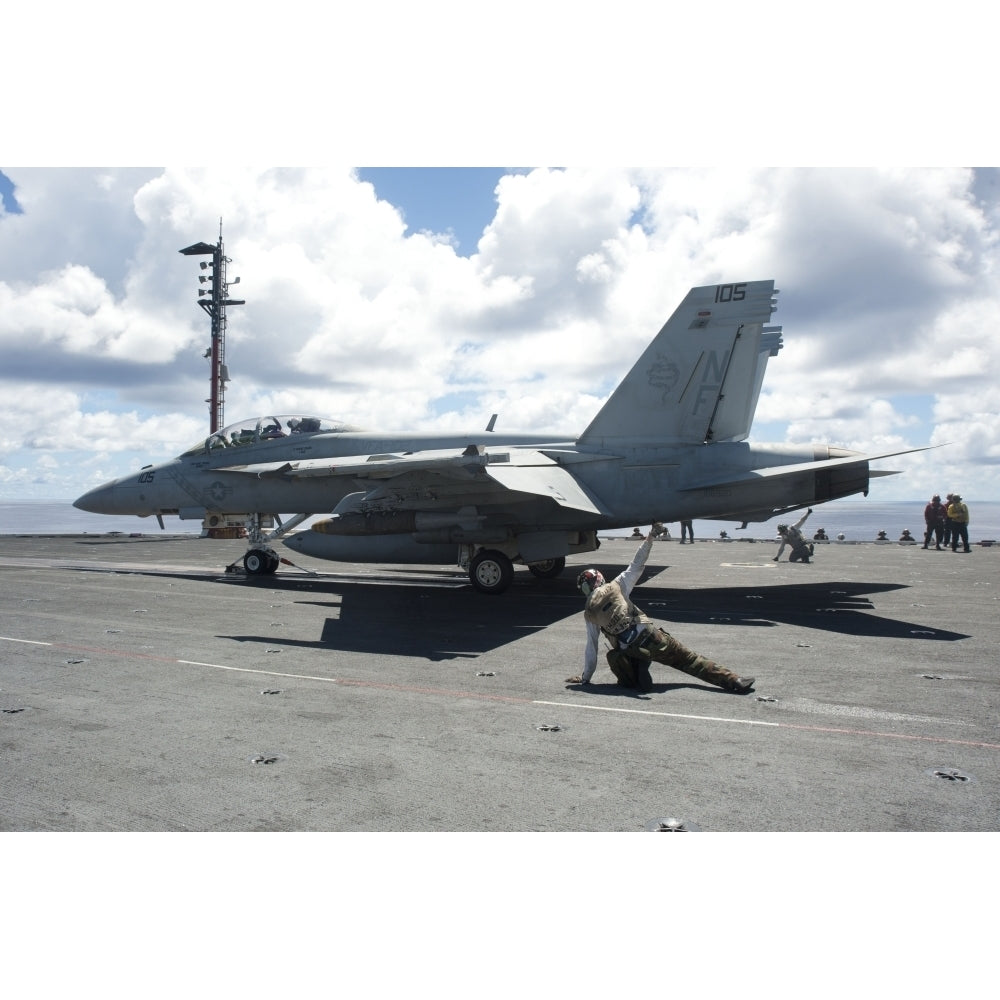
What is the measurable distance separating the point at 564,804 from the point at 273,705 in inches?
127

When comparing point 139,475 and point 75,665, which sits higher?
point 139,475

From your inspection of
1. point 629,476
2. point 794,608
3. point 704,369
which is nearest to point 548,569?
point 629,476

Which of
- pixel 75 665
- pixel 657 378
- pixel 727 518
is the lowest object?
pixel 75 665

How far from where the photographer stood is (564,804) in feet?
14.4

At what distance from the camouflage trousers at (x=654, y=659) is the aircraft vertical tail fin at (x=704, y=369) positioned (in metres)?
7.40

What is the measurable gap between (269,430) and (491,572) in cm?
655

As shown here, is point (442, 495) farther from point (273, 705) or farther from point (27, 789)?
point (27, 789)

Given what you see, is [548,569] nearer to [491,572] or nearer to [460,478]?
[491,572]

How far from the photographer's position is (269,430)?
55.7 ft

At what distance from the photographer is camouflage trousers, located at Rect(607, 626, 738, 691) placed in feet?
23.2

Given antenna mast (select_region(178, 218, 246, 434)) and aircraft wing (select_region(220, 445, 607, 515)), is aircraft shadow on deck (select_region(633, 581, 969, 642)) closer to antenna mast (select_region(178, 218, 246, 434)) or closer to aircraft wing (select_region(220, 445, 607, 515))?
aircraft wing (select_region(220, 445, 607, 515))

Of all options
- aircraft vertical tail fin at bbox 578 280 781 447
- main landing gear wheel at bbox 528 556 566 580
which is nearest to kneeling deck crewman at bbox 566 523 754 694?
aircraft vertical tail fin at bbox 578 280 781 447

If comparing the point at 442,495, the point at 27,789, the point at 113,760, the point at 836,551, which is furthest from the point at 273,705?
the point at 836,551

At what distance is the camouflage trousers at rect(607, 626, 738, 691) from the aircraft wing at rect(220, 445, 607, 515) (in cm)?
496
